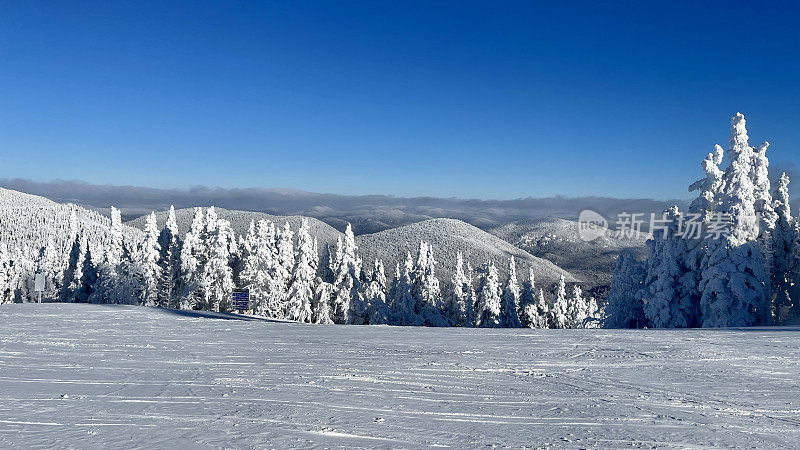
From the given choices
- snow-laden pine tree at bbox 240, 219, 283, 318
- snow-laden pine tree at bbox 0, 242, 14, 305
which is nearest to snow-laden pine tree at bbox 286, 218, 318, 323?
snow-laden pine tree at bbox 240, 219, 283, 318

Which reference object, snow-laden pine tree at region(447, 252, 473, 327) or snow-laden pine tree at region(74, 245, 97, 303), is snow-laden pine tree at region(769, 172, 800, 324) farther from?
snow-laden pine tree at region(74, 245, 97, 303)

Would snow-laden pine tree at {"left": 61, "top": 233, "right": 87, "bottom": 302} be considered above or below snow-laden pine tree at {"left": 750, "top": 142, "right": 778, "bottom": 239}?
below

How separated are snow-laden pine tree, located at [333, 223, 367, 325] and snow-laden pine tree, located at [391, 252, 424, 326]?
9.41 feet

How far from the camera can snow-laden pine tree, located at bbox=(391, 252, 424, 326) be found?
4231 centimetres

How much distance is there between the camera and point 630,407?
24.9 ft

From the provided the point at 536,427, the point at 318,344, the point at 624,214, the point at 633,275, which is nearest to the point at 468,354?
the point at 318,344

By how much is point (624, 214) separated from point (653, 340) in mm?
25402

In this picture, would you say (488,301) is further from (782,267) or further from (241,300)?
(782,267)

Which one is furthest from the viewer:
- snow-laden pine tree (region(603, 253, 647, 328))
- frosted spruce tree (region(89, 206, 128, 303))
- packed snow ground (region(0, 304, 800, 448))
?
frosted spruce tree (region(89, 206, 128, 303))

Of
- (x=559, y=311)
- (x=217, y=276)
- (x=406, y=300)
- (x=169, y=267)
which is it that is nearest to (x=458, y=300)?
(x=406, y=300)

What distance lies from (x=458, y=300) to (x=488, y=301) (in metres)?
2.98

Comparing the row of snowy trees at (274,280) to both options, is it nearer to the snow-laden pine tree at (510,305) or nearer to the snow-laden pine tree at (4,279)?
the snow-laden pine tree at (510,305)

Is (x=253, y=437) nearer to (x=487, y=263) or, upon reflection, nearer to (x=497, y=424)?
(x=497, y=424)

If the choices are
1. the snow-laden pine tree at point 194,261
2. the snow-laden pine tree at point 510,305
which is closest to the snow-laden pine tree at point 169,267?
the snow-laden pine tree at point 194,261
